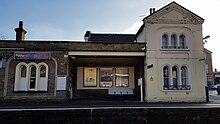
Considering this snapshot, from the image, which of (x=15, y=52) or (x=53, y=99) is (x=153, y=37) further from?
(x=15, y=52)

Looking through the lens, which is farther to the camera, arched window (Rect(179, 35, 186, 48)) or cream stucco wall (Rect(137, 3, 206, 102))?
arched window (Rect(179, 35, 186, 48))

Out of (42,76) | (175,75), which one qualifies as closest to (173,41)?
(175,75)

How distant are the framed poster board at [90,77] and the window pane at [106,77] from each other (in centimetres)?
72

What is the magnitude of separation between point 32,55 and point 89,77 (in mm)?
6561

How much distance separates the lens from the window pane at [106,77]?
68.1ft

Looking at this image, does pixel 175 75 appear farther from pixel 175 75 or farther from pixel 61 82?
pixel 61 82

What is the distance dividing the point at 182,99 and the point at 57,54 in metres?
11.1

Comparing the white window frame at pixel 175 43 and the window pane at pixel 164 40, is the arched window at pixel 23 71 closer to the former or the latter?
the white window frame at pixel 175 43

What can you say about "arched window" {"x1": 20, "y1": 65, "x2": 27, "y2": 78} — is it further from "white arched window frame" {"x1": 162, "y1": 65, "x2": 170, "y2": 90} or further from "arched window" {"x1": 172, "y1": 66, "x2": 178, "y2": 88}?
"arched window" {"x1": 172, "y1": 66, "x2": 178, "y2": 88}

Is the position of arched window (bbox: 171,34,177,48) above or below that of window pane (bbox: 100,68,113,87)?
above

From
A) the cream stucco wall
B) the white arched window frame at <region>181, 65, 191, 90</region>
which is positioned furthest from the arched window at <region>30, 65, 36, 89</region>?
the white arched window frame at <region>181, 65, 191, 90</region>

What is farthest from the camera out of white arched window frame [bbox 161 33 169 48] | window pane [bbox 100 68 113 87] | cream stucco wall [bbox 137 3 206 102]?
window pane [bbox 100 68 113 87]

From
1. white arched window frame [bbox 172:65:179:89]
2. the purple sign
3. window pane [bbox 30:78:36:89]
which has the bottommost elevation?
window pane [bbox 30:78:36:89]

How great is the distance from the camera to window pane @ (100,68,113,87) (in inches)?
818
